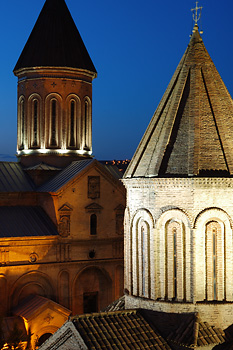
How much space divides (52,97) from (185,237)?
18.0m

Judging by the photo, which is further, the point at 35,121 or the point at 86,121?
the point at 86,121

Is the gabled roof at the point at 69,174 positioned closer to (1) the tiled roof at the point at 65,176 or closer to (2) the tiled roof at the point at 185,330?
(1) the tiled roof at the point at 65,176

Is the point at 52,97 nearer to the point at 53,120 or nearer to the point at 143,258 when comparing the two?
the point at 53,120

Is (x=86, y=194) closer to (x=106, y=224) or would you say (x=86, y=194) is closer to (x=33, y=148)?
(x=106, y=224)

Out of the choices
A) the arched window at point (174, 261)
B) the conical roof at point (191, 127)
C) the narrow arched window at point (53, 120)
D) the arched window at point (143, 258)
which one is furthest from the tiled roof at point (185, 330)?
the narrow arched window at point (53, 120)

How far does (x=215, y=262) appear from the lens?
13.8 metres

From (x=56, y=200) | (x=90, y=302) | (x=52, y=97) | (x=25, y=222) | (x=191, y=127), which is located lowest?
(x=90, y=302)

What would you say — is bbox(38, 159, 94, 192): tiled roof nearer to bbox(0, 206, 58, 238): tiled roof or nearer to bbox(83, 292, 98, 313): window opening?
bbox(0, 206, 58, 238): tiled roof

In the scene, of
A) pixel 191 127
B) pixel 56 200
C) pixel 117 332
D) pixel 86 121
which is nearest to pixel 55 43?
pixel 86 121

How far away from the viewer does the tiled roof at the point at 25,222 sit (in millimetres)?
25781

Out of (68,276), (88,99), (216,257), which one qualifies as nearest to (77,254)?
(68,276)

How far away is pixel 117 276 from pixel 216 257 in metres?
14.9

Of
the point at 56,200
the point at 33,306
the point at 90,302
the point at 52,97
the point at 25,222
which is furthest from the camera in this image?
the point at 52,97

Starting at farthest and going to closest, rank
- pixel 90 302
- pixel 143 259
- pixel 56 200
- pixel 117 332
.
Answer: pixel 90 302
pixel 56 200
pixel 143 259
pixel 117 332
